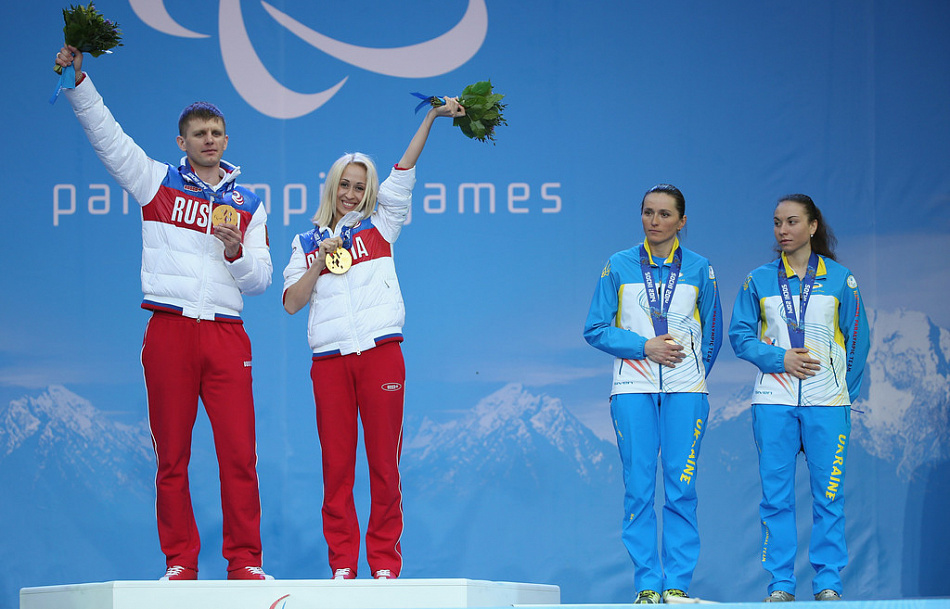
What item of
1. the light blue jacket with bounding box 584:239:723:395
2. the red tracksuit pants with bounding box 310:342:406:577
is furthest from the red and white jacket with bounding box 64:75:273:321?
the light blue jacket with bounding box 584:239:723:395

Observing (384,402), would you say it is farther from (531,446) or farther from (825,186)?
(825,186)

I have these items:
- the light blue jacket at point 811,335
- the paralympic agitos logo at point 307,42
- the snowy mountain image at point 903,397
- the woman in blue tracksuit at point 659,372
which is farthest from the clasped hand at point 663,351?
the paralympic agitos logo at point 307,42

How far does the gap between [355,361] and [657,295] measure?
116 centimetres

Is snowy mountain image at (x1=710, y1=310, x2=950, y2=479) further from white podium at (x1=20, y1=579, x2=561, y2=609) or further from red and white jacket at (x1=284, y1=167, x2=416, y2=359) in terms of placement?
white podium at (x1=20, y1=579, x2=561, y2=609)

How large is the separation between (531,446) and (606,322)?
1.56 meters

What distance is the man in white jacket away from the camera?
3.40 metres

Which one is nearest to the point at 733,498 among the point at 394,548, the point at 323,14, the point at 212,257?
the point at 394,548

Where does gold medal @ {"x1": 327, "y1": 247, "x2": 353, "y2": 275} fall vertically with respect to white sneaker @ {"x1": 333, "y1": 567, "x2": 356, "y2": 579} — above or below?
above

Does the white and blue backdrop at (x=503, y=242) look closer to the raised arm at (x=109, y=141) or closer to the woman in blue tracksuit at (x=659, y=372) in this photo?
the woman in blue tracksuit at (x=659, y=372)

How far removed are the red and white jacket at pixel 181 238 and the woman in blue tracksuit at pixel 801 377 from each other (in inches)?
76.3

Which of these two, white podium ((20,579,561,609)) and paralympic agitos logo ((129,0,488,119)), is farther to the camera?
paralympic agitos logo ((129,0,488,119))

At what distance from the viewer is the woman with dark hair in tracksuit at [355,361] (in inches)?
139

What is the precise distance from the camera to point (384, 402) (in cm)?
358

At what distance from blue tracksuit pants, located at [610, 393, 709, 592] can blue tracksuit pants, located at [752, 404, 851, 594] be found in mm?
308
